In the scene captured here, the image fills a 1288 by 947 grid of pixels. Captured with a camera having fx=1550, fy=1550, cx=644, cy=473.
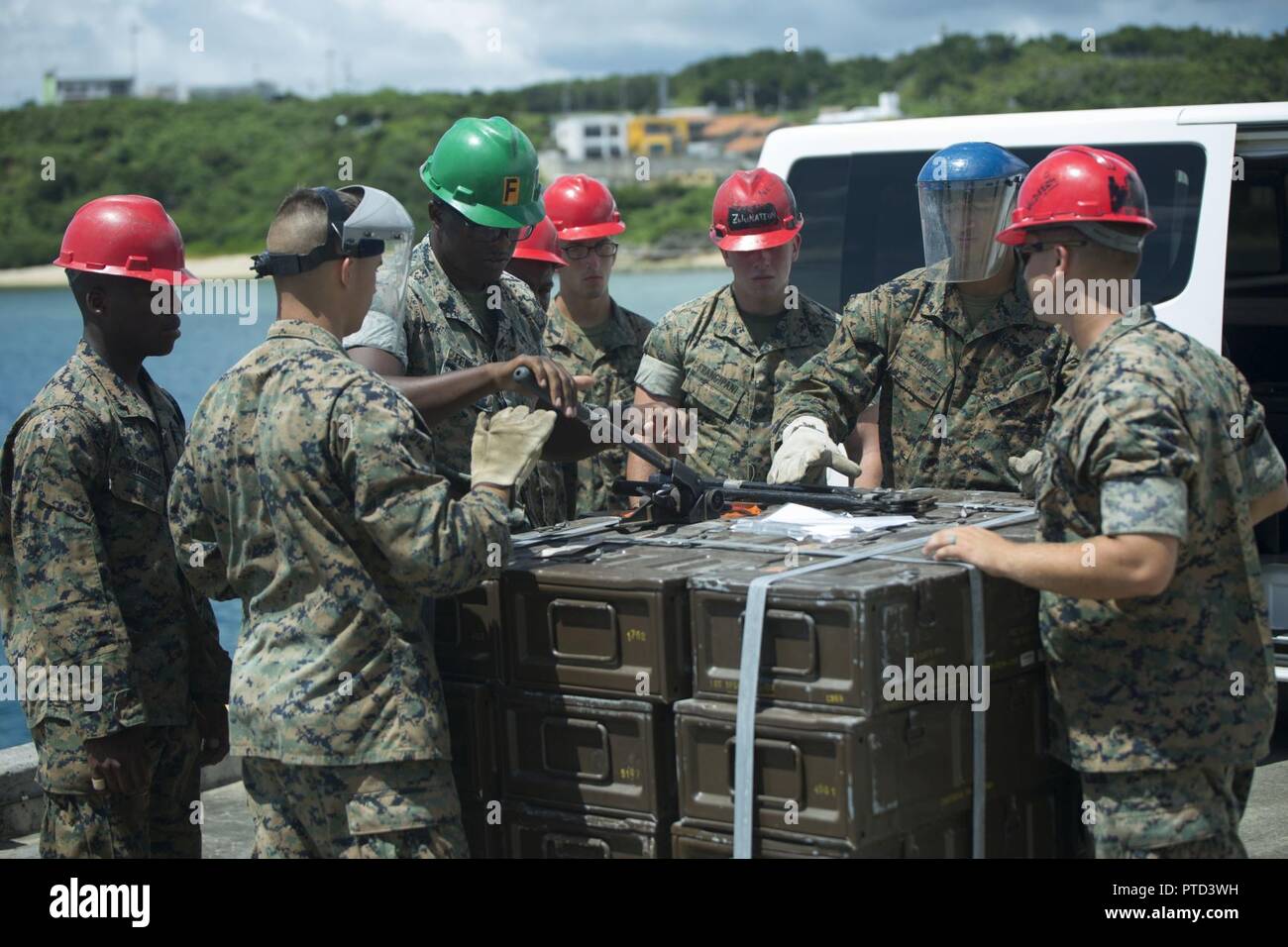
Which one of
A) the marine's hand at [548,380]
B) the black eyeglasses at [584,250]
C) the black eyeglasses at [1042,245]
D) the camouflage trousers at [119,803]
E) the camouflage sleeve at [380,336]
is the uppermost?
the black eyeglasses at [1042,245]

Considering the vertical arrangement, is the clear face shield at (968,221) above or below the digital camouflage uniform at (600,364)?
above

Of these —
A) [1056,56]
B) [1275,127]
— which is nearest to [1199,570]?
[1275,127]

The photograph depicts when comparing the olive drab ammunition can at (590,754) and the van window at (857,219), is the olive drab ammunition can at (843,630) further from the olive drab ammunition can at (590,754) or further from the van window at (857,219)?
the van window at (857,219)

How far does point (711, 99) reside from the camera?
10731cm

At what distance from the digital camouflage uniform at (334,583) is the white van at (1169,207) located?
11.8ft

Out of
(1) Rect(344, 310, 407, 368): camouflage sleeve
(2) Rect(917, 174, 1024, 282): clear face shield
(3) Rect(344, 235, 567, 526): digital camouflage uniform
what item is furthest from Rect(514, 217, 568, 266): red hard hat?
(1) Rect(344, 310, 407, 368): camouflage sleeve

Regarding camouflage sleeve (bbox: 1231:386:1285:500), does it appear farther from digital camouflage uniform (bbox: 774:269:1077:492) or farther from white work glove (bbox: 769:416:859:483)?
white work glove (bbox: 769:416:859:483)

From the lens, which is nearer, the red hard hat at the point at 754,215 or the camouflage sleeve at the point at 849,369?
the camouflage sleeve at the point at 849,369

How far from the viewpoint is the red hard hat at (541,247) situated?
19.7 ft

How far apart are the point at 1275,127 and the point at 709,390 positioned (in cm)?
235

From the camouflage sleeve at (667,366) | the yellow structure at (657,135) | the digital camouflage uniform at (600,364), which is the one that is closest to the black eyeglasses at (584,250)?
the digital camouflage uniform at (600,364)
